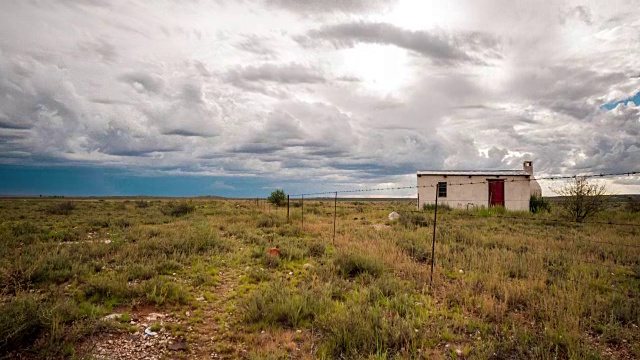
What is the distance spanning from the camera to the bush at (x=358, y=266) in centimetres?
862

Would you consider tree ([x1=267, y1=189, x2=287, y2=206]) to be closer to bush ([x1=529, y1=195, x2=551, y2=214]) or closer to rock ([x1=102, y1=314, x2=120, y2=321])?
bush ([x1=529, y1=195, x2=551, y2=214])

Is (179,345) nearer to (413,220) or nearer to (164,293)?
(164,293)

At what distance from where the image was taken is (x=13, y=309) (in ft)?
16.8

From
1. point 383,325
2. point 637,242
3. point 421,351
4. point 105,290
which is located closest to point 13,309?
point 105,290

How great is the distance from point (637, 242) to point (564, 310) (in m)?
10.2

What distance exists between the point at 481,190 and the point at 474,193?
573mm

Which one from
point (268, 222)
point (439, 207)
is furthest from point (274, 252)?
point (439, 207)

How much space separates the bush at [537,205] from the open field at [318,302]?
674 inches

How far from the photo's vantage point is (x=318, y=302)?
6406 millimetres

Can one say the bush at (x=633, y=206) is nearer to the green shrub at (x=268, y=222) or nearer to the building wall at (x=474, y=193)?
the building wall at (x=474, y=193)

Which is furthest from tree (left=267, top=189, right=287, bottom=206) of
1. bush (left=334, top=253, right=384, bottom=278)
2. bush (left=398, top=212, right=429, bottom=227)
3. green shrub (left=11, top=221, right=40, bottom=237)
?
bush (left=334, top=253, right=384, bottom=278)

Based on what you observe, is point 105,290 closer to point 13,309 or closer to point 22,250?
point 13,309

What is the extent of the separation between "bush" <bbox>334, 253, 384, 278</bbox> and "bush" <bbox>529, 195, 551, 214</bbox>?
2333cm

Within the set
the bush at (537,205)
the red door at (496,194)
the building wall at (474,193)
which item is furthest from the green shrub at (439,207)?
the bush at (537,205)
